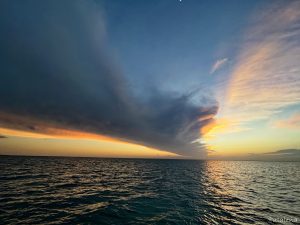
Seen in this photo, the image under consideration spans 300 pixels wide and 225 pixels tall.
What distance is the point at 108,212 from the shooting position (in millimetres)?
17750

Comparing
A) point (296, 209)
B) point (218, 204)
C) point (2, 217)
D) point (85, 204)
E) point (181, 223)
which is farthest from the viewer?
point (218, 204)

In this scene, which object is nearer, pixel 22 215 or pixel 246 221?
pixel 22 215

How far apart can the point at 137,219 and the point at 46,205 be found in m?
9.29

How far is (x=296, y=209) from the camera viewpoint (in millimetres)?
21516

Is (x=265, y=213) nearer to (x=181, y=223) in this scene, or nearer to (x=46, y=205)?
(x=181, y=223)

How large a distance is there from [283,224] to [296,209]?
738 centimetres

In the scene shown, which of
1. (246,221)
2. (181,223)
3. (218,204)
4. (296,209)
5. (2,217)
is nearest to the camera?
(2,217)

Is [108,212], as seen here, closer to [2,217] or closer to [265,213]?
[2,217]

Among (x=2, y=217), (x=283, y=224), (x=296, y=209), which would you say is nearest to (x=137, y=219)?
(x=2, y=217)

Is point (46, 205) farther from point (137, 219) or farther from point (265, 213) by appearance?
point (265, 213)

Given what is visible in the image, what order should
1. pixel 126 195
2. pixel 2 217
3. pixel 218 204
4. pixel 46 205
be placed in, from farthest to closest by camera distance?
pixel 126 195, pixel 218 204, pixel 46 205, pixel 2 217

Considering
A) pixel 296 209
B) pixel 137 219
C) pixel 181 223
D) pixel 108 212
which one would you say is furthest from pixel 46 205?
pixel 296 209

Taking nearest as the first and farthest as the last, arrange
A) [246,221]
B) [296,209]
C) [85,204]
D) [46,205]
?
1. [246,221]
2. [46,205]
3. [85,204]
4. [296,209]

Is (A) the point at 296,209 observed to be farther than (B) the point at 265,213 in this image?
Yes
